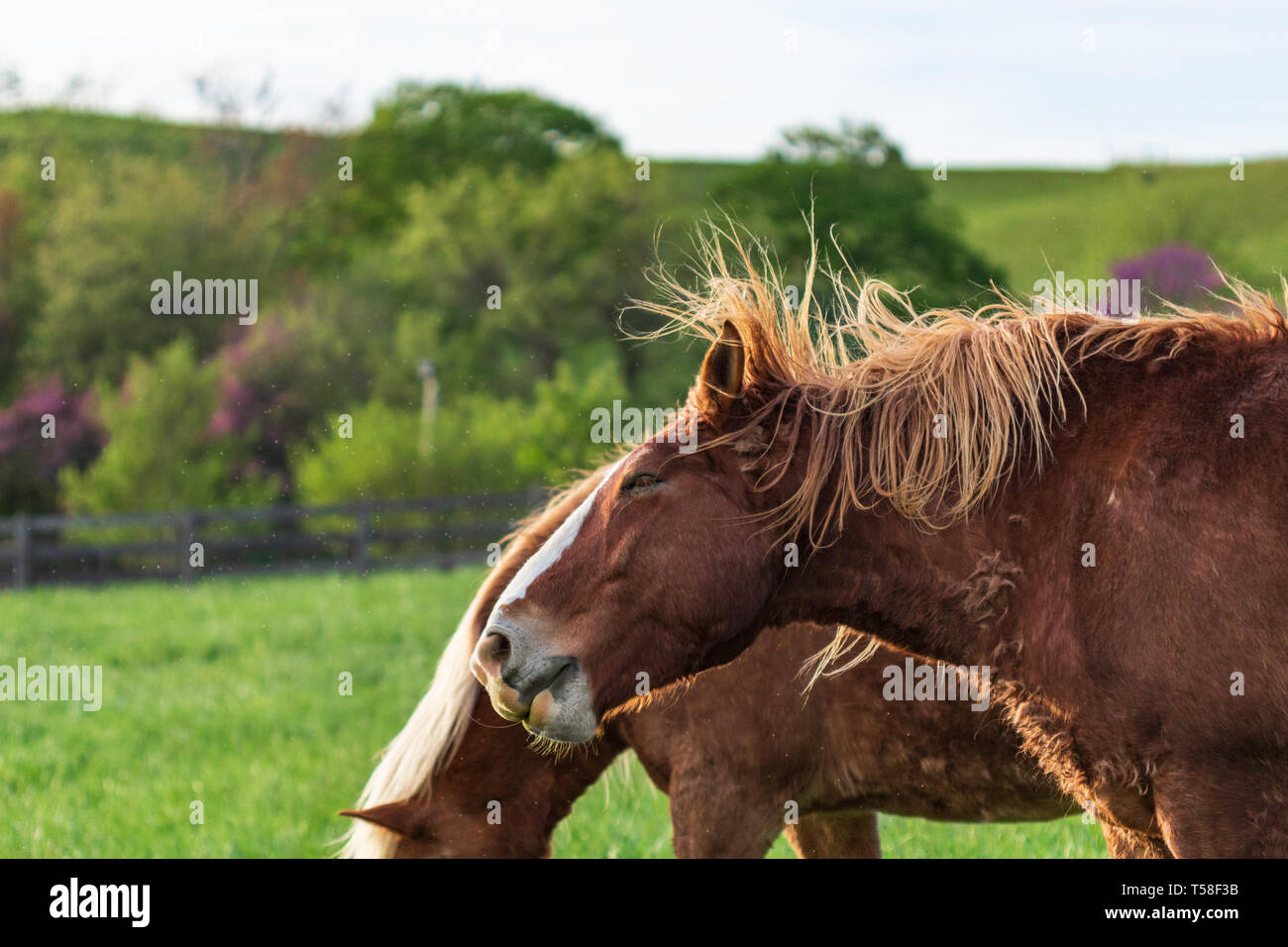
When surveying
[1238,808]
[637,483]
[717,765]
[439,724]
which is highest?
[637,483]

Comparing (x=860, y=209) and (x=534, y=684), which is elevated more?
(x=860, y=209)

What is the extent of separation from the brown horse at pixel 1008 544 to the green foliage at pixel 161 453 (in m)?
29.6

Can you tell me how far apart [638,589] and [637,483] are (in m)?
0.27

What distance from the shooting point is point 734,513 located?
293cm

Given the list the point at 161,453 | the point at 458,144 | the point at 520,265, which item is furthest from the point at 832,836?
the point at 458,144

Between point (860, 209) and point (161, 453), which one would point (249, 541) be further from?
point (860, 209)

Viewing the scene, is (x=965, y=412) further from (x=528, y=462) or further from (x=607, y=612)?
(x=528, y=462)

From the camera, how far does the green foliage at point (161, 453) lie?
1188 inches

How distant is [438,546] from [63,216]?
23.2 meters

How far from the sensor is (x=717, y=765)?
13.2ft

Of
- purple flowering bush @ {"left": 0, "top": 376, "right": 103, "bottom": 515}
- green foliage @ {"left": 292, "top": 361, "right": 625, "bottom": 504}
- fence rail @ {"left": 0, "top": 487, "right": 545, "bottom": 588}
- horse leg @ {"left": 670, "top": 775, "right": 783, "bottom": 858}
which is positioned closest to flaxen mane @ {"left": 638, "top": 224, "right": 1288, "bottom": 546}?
horse leg @ {"left": 670, "top": 775, "right": 783, "bottom": 858}
